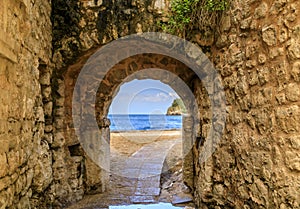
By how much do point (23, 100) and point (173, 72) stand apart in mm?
2216

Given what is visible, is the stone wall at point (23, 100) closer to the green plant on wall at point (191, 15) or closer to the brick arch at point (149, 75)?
the green plant on wall at point (191, 15)

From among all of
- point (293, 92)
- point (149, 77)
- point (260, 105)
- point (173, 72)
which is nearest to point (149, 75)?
point (149, 77)

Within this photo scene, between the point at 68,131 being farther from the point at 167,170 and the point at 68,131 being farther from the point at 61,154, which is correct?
the point at 167,170

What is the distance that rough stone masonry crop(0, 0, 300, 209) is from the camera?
5.02 feet

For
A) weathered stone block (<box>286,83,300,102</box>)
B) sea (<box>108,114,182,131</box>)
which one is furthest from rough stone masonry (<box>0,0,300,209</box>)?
sea (<box>108,114,182,131</box>)

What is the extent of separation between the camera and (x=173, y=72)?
12.0ft

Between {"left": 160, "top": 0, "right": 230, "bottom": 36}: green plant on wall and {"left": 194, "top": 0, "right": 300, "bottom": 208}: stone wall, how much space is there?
0.16 metres

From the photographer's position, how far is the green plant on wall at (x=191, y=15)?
242cm

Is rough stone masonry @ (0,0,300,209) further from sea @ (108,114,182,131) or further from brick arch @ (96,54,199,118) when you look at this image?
sea @ (108,114,182,131)

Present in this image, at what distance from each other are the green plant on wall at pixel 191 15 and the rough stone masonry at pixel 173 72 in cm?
10

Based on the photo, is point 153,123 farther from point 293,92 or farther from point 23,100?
point 293,92

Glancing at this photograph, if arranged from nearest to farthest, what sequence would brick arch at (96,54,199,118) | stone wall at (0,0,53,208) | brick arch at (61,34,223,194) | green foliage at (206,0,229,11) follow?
stone wall at (0,0,53,208), green foliage at (206,0,229,11), brick arch at (61,34,223,194), brick arch at (96,54,199,118)

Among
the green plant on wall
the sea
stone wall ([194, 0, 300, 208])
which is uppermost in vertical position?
the green plant on wall

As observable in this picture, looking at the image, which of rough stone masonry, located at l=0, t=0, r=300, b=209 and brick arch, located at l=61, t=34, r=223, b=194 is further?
brick arch, located at l=61, t=34, r=223, b=194
